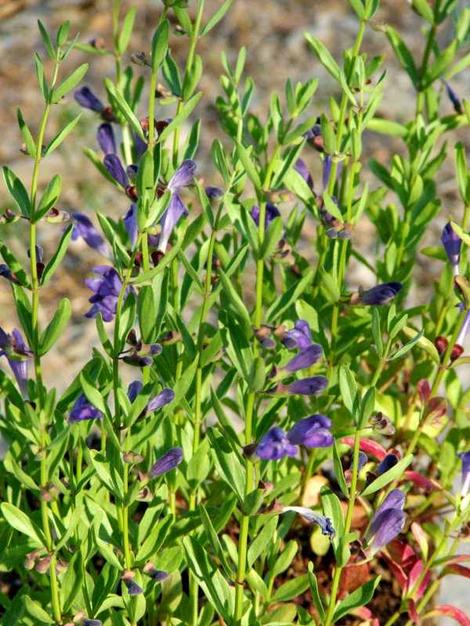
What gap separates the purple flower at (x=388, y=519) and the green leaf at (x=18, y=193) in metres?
0.55

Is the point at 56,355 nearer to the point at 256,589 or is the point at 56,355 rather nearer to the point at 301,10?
the point at 256,589

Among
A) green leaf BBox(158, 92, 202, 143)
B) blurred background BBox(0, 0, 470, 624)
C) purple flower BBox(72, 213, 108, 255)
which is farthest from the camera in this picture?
blurred background BBox(0, 0, 470, 624)

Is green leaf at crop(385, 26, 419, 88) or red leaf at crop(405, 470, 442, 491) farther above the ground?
green leaf at crop(385, 26, 419, 88)

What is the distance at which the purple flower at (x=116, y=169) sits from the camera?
143cm

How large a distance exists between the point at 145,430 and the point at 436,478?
3.01ft

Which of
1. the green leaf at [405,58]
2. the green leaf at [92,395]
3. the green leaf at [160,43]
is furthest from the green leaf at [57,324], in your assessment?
the green leaf at [405,58]

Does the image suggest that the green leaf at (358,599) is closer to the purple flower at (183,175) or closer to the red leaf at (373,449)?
the red leaf at (373,449)

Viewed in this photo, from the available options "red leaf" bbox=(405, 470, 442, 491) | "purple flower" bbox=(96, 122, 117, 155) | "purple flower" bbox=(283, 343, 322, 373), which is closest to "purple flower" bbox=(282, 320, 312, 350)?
"purple flower" bbox=(283, 343, 322, 373)

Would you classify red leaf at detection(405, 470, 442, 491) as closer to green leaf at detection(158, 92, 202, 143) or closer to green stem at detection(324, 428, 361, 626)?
green stem at detection(324, 428, 361, 626)

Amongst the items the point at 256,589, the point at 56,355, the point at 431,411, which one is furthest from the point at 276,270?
the point at 256,589

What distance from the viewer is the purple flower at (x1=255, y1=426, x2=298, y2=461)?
4.07 feet

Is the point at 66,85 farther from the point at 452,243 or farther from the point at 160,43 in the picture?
the point at 452,243

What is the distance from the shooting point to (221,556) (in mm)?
1331

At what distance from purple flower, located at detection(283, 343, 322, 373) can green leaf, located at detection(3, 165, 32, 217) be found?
353mm
